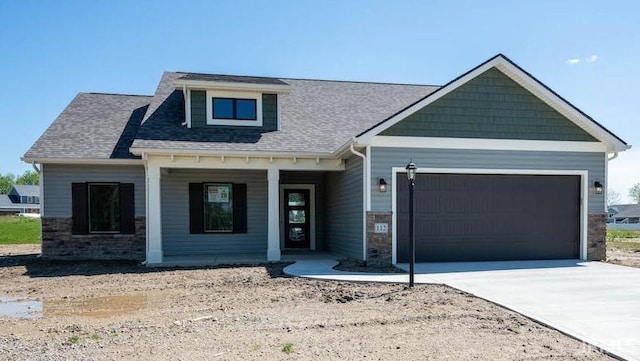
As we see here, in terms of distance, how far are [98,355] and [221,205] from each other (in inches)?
361

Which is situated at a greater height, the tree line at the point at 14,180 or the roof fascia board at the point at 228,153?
the roof fascia board at the point at 228,153

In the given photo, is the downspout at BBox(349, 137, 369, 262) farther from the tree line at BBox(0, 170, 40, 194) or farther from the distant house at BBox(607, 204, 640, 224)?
the tree line at BBox(0, 170, 40, 194)

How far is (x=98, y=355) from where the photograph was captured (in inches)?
185

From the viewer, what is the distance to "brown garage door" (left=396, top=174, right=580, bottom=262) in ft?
36.8

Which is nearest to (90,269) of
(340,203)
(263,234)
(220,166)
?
(220,166)

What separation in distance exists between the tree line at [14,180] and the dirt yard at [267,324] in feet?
353

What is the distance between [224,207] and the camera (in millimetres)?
13805

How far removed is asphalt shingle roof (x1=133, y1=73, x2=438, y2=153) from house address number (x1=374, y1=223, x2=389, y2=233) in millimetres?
2519

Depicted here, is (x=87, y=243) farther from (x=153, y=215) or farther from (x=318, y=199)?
(x=318, y=199)

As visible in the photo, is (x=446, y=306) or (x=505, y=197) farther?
(x=505, y=197)

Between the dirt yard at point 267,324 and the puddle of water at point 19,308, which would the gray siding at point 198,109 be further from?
the puddle of water at point 19,308

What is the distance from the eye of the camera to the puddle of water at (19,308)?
260 inches

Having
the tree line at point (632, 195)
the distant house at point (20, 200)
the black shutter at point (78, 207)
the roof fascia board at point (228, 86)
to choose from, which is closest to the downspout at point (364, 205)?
the roof fascia board at point (228, 86)

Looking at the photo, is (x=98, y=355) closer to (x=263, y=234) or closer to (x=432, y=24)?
(x=263, y=234)
